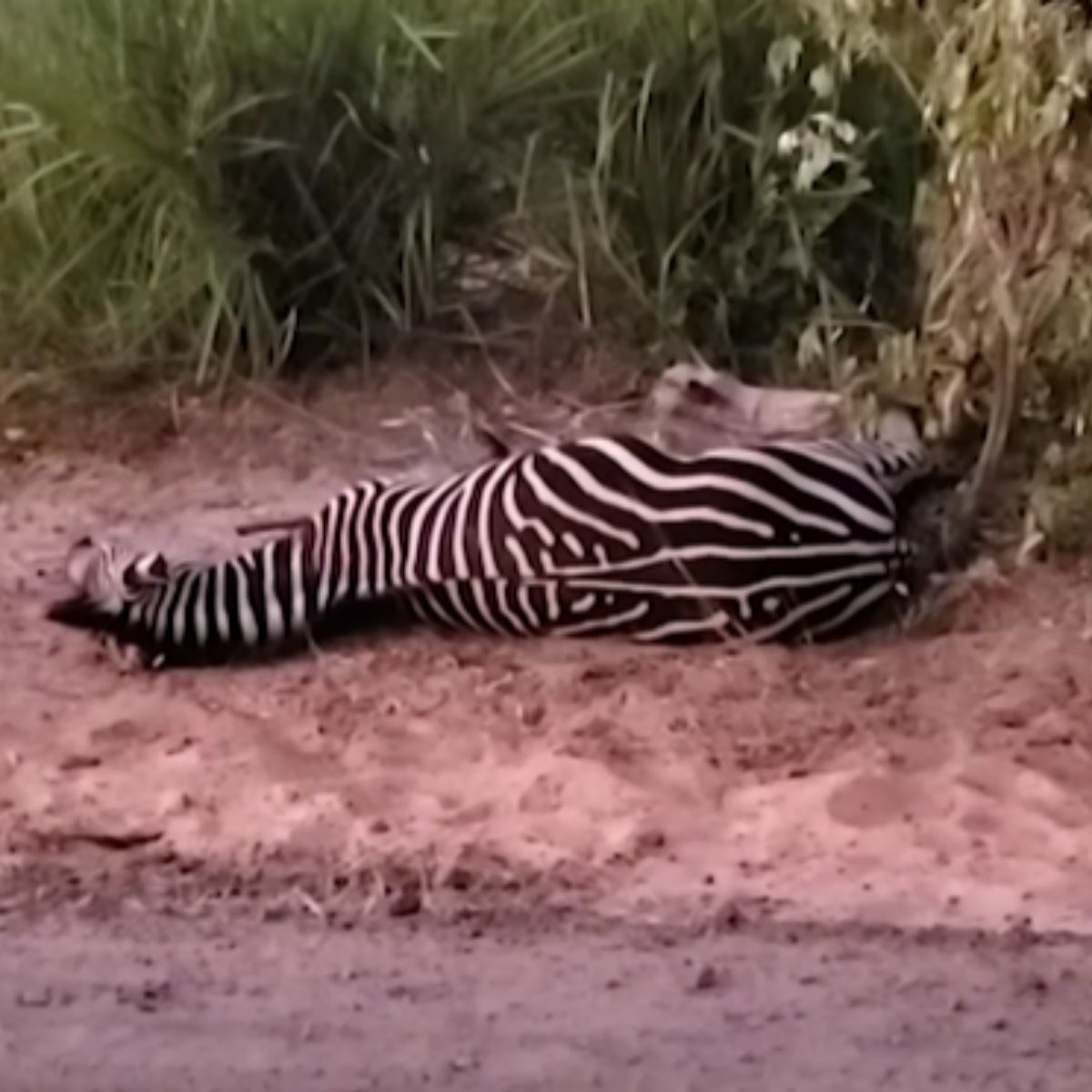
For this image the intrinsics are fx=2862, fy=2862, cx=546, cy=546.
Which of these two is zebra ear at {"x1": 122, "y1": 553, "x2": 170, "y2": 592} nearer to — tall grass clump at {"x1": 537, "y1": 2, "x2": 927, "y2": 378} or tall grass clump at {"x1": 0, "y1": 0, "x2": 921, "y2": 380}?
tall grass clump at {"x1": 0, "y1": 0, "x2": 921, "y2": 380}

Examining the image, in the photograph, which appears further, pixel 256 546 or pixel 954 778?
pixel 256 546

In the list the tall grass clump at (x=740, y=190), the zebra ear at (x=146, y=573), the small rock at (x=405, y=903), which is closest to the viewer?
the small rock at (x=405, y=903)

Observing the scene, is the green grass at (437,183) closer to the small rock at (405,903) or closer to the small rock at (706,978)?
the small rock at (405,903)

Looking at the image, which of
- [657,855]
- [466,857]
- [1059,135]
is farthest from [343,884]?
[1059,135]

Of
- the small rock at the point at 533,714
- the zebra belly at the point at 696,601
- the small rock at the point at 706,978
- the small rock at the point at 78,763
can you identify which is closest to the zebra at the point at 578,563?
the zebra belly at the point at 696,601

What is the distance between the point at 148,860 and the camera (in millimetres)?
4129

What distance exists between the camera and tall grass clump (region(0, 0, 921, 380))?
6.22 meters

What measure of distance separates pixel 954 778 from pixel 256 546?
166 centimetres

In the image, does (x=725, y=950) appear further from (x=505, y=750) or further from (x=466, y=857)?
(x=505, y=750)

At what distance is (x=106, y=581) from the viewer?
211 inches

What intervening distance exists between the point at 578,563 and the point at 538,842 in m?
1.00

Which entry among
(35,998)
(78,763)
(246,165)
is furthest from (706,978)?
(246,165)

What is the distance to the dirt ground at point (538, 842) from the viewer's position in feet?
10.7

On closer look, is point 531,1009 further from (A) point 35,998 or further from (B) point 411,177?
(B) point 411,177
